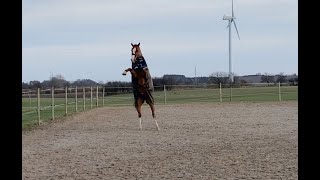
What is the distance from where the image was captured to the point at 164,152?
775cm

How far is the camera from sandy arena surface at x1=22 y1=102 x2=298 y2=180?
5719mm

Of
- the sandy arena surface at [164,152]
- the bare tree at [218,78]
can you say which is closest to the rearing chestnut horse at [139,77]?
the sandy arena surface at [164,152]

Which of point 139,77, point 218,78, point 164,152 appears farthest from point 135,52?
point 218,78

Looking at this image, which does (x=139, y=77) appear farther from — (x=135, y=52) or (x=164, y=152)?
(x=164, y=152)

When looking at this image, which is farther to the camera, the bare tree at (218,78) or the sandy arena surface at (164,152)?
the bare tree at (218,78)

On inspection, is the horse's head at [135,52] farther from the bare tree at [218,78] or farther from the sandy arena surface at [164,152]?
the bare tree at [218,78]

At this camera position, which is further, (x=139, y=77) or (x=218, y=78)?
(x=218, y=78)

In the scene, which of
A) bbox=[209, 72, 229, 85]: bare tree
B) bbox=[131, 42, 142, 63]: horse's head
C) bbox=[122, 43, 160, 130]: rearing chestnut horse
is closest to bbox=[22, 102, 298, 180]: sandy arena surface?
bbox=[122, 43, 160, 130]: rearing chestnut horse

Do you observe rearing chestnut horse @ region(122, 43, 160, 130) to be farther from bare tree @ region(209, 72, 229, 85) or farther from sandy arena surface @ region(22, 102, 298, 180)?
bare tree @ region(209, 72, 229, 85)

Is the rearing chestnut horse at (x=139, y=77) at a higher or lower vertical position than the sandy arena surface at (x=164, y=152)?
higher

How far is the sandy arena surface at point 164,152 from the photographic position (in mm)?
5719

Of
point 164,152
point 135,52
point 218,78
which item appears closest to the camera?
point 164,152

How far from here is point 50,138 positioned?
1048 centimetres
